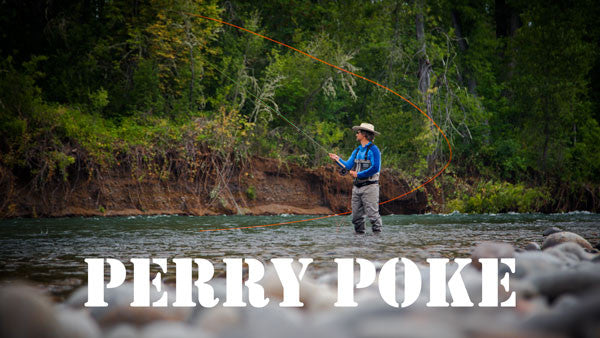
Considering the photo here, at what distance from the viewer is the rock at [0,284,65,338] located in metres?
2.06

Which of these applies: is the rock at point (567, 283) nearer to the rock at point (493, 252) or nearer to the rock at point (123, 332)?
the rock at point (493, 252)

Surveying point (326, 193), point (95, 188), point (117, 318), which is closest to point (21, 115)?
point (95, 188)

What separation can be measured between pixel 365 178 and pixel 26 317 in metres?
5.97

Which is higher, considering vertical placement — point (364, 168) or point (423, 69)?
point (423, 69)

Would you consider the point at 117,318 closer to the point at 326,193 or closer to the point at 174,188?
the point at 174,188

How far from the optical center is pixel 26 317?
2.09 m

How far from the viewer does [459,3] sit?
21688mm

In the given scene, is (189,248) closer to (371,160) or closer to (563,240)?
(371,160)

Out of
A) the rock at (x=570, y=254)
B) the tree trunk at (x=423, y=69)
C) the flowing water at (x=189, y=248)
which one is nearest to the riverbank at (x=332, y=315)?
the rock at (x=570, y=254)

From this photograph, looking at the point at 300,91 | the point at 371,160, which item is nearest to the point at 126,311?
the point at 371,160

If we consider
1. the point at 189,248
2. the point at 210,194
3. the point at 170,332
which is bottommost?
the point at 189,248

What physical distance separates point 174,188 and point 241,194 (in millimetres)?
1887

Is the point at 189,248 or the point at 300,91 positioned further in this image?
the point at 300,91

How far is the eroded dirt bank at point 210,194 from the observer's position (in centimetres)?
1271
